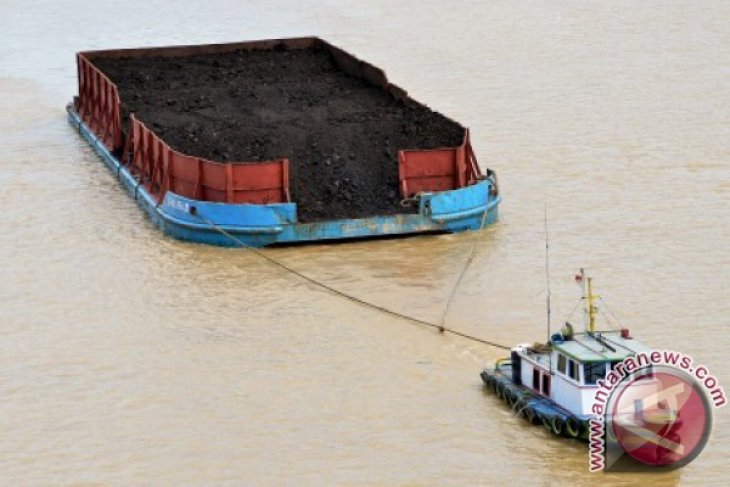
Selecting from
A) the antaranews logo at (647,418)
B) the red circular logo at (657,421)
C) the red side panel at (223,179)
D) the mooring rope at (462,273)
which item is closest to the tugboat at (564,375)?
the antaranews logo at (647,418)

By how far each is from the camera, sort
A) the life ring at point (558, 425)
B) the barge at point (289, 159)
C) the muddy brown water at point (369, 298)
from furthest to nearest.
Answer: the barge at point (289, 159)
the muddy brown water at point (369, 298)
the life ring at point (558, 425)

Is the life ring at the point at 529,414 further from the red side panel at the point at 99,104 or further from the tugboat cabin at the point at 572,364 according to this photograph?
the red side panel at the point at 99,104

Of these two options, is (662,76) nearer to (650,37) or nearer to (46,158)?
(650,37)

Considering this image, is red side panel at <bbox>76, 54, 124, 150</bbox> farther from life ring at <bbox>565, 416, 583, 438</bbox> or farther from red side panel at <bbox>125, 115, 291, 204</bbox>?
life ring at <bbox>565, 416, 583, 438</bbox>

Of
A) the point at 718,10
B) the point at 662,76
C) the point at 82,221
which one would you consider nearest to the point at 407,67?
the point at 662,76

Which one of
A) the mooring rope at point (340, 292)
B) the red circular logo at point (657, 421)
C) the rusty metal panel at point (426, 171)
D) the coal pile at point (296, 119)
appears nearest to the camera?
the red circular logo at point (657, 421)

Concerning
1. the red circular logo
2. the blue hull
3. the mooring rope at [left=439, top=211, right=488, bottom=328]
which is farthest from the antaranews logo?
the blue hull

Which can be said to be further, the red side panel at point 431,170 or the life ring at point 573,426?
the red side panel at point 431,170

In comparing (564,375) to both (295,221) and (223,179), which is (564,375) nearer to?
(295,221)
